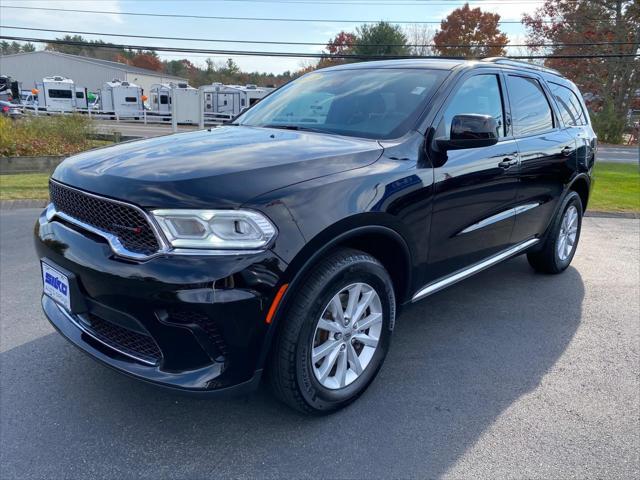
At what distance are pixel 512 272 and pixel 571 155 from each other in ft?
4.31

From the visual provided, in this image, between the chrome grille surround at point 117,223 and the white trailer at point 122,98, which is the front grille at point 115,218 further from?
the white trailer at point 122,98

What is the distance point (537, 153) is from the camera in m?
3.98

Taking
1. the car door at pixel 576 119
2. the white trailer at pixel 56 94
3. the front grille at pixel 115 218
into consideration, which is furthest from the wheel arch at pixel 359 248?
the white trailer at pixel 56 94

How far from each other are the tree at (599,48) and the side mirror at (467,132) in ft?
103

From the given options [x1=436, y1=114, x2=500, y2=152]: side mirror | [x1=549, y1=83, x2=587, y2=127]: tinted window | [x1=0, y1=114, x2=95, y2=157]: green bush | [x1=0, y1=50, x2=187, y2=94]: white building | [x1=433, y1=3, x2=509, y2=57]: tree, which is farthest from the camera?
[x1=0, y1=50, x2=187, y2=94]: white building

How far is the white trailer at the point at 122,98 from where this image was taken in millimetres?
32719

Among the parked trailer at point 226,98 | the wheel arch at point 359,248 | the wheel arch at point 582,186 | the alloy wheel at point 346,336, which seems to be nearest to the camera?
the wheel arch at point 359,248

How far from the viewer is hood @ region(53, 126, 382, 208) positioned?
6.96 feet

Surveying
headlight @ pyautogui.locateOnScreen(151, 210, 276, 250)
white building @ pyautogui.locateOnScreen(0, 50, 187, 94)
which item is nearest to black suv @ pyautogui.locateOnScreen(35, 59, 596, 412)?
headlight @ pyautogui.locateOnScreen(151, 210, 276, 250)

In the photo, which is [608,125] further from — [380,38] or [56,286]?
[56,286]

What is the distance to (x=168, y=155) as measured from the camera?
2529 mm

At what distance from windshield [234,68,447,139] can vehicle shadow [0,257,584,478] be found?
153 cm

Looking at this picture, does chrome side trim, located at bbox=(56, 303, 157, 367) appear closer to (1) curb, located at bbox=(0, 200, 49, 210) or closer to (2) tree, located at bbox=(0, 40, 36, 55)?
(1) curb, located at bbox=(0, 200, 49, 210)

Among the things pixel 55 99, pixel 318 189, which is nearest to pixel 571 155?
pixel 318 189
